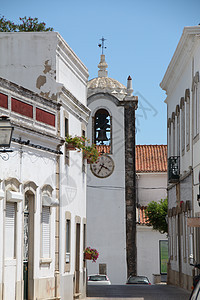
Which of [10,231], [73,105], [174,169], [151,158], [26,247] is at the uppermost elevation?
[151,158]

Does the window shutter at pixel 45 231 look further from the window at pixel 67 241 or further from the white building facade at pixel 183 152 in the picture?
the white building facade at pixel 183 152

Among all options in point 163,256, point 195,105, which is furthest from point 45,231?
point 163,256

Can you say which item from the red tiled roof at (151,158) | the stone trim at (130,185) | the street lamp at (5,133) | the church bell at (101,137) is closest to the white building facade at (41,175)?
the street lamp at (5,133)

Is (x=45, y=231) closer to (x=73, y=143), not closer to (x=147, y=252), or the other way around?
(x=73, y=143)

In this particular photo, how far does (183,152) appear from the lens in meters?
32.4

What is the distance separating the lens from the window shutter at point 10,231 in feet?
62.4

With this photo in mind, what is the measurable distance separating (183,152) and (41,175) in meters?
12.1

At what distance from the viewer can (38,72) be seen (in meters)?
23.9

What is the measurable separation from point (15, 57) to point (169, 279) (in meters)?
18.5

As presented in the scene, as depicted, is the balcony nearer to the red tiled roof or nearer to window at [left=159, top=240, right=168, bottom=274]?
window at [left=159, top=240, right=168, bottom=274]

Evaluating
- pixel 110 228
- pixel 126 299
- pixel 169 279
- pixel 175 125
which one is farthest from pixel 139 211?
pixel 126 299

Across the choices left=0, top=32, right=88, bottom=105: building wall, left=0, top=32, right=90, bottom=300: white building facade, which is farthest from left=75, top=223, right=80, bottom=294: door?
left=0, top=32, right=88, bottom=105: building wall

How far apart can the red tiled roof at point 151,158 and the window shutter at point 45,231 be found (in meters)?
36.7

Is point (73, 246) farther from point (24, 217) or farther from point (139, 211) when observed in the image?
point (139, 211)
